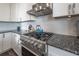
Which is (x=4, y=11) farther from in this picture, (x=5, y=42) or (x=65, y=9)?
(x=65, y=9)

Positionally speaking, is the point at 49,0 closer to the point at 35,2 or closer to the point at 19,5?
the point at 35,2

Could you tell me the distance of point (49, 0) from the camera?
1.20 m

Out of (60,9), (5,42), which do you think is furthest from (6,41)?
(60,9)

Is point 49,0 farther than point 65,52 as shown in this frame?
Yes

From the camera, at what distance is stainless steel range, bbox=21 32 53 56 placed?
117cm

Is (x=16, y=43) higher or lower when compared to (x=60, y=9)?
lower

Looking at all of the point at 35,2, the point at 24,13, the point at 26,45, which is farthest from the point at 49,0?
the point at 26,45

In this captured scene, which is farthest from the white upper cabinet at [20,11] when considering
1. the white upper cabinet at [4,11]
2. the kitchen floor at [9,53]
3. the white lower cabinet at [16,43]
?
the kitchen floor at [9,53]

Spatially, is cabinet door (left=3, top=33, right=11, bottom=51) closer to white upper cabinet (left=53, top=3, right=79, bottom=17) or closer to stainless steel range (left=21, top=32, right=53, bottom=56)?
stainless steel range (left=21, top=32, right=53, bottom=56)

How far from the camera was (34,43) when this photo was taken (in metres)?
1.23

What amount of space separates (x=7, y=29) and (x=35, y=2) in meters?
0.41

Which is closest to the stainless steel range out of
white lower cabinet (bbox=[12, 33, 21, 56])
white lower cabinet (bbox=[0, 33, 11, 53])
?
white lower cabinet (bbox=[12, 33, 21, 56])

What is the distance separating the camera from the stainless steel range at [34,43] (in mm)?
1175

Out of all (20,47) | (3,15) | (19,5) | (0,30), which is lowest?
(20,47)
